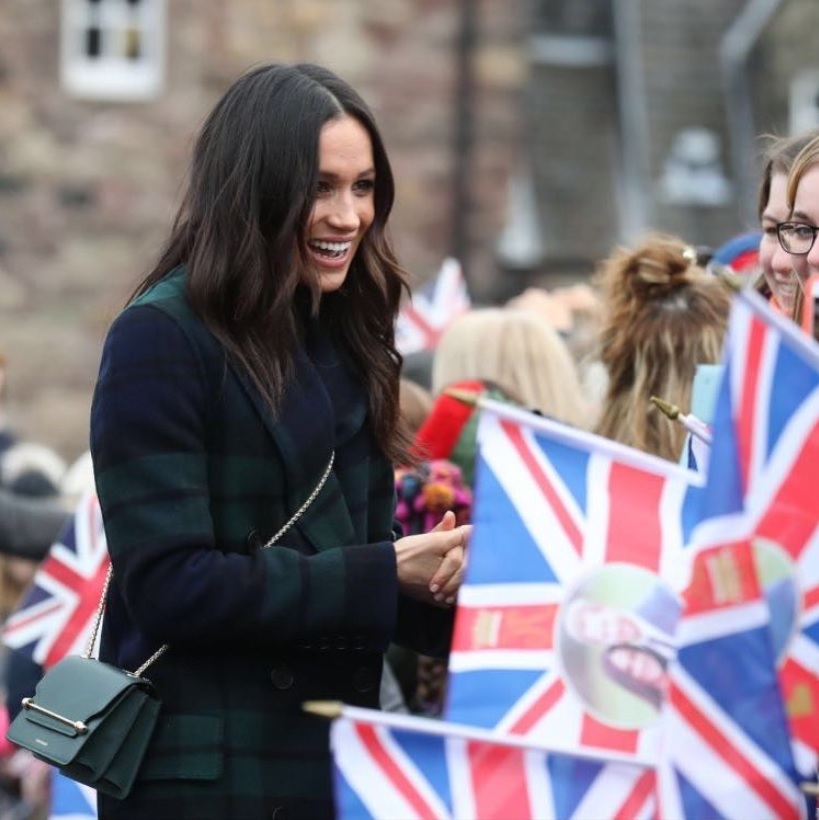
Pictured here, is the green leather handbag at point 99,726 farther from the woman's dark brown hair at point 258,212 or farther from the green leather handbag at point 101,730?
the woman's dark brown hair at point 258,212

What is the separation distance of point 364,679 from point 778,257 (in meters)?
1.06

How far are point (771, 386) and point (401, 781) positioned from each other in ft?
2.29

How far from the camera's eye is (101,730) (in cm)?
304

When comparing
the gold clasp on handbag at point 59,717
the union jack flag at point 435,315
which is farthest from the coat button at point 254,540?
the union jack flag at point 435,315

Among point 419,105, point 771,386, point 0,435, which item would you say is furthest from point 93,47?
point 771,386

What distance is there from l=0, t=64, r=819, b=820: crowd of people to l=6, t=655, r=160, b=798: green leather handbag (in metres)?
0.04

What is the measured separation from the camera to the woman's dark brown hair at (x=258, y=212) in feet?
10.2

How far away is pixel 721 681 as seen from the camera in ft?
8.05

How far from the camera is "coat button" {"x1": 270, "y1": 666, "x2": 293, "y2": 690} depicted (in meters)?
3.11

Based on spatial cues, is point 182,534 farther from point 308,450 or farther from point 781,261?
point 781,261

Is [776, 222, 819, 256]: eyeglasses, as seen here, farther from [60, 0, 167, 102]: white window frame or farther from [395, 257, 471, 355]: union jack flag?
[60, 0, 167, 102]: white window frame

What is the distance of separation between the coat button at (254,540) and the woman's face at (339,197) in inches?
16.4

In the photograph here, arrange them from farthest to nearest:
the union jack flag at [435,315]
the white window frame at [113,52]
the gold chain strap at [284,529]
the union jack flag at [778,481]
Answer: the white window frame at [113,52] < the union jack flag at [435,315] < the gold chain strap at [284,529] < the union jack flag at [778,481]

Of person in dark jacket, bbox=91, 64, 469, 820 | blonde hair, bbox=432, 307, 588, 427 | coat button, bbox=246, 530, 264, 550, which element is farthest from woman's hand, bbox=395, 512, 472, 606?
blonde hair, bbox=432, 307, 588, 427
